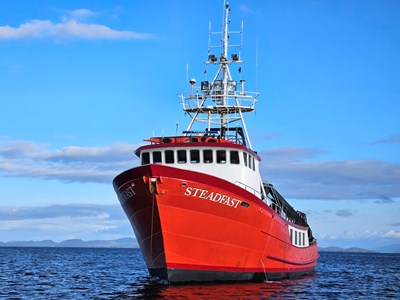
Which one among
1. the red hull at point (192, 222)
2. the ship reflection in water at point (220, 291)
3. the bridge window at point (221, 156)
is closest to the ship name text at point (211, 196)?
the red hull at point (192, 222)

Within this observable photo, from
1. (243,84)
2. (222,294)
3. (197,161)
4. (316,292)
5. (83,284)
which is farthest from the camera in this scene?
(243,84)

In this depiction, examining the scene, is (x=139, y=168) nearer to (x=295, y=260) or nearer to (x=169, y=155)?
(x=169, y=155)

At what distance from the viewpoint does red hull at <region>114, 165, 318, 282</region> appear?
2977cm

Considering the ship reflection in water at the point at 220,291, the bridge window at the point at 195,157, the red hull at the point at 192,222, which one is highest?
the bridge window at the point at 195,157

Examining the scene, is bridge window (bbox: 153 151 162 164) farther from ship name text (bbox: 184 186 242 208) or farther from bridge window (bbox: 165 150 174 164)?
ship name text (bbox: 184 186 242 208)

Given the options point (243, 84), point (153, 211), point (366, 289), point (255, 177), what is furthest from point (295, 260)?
point (153, 211)

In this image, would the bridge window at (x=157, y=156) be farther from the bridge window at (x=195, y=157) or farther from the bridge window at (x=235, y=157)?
the bridge window at (x=235, y=157)

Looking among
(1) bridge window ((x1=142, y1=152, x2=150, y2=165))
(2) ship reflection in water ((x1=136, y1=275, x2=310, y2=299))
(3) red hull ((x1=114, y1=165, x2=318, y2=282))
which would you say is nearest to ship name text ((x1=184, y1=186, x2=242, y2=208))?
(3) red hull ((x1=114, y1=165, x2=318, y2=282))

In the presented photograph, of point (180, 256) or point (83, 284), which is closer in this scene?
point (180, 256)

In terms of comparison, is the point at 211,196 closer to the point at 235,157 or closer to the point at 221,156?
the point at 221,156

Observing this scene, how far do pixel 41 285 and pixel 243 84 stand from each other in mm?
19501

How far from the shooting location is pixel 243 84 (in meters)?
42.4

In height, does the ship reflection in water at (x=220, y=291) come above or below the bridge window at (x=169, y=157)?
below

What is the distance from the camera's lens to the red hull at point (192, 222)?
97.7ft
